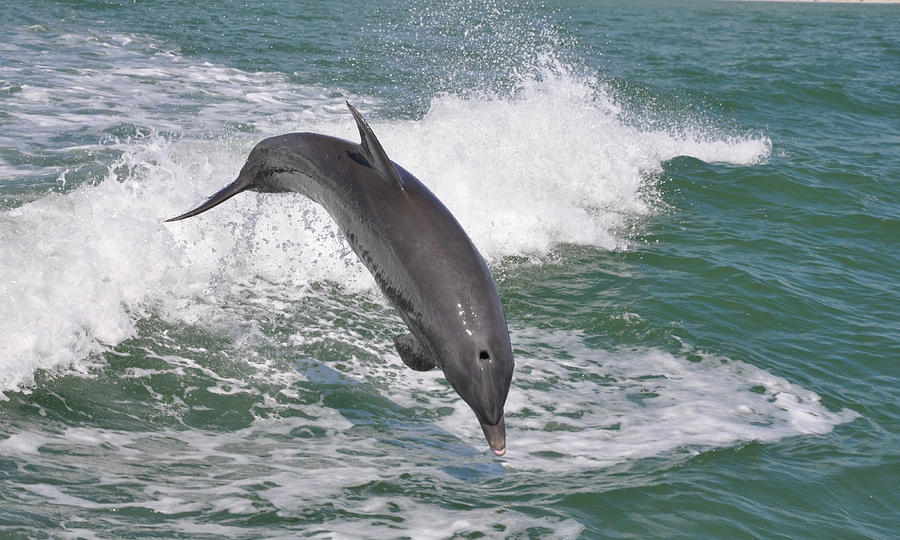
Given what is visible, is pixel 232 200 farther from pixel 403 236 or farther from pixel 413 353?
pixel 413 353

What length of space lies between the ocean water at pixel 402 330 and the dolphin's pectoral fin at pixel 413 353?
1.01 m

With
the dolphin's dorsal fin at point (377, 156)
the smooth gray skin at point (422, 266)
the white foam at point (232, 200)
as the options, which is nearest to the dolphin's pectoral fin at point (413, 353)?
the smooth gray skin at point (422, 266)

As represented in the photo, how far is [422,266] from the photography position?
4305mm

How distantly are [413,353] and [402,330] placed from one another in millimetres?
4184

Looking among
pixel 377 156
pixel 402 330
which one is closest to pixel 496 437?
pixel 377 156

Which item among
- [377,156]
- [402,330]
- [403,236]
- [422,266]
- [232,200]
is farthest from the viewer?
[232,200]

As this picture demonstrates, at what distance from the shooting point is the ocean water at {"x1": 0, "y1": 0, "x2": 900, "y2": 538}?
5.38 meters

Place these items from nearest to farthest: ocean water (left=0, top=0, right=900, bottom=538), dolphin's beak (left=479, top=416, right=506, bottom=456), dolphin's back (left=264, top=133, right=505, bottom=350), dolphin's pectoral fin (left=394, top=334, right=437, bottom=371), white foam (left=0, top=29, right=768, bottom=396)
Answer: dolphin's beak (left=479, top=416, right=506, bottom=456), dolphin's back (left=264, top=133, right=505, bottom=350), dolphin's pectoral fin (left=394, top=334, right=437, bottom=371), ocean water (left=0, top=0, right=900, bottom=538), white foam (left=0, top=29, right=768, bottom=396)


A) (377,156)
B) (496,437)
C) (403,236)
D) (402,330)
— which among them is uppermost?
(377,156)

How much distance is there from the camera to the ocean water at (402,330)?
212 inches

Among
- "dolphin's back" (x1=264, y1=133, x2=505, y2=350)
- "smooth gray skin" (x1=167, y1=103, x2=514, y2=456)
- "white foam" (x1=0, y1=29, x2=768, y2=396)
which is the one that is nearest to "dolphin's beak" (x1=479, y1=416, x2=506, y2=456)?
"smooth gray skin" (x1=167, y1=103, x2=514, y2=456)

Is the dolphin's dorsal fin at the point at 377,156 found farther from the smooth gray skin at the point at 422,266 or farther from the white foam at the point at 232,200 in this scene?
the white foam at the point at 232,200

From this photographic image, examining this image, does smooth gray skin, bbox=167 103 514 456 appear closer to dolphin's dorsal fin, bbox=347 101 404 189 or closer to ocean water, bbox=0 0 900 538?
dolphin's dorsal fin, bbox=347 101 404 189

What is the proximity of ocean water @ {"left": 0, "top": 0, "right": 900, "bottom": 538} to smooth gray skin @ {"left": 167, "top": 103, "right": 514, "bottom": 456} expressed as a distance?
1.24m
